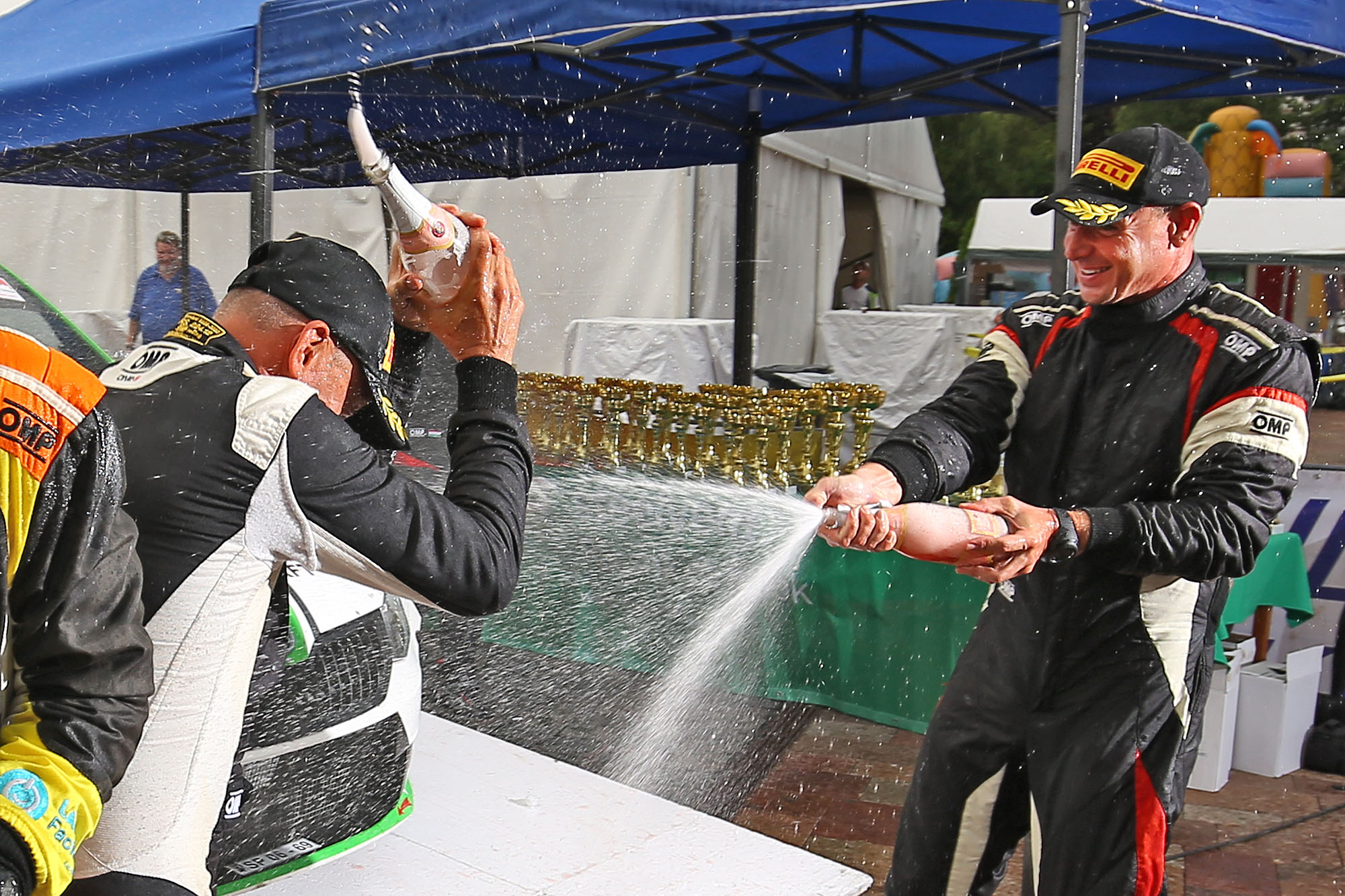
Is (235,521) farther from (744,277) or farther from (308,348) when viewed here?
(744,277)

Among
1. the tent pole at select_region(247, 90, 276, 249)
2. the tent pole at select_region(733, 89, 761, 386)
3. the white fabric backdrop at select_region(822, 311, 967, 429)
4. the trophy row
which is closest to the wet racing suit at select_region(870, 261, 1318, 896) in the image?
the trophy row

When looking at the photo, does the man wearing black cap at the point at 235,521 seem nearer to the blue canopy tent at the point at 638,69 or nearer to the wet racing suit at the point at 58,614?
the wet racing suit at the point at 58,614

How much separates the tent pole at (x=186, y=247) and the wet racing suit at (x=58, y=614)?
810 cm

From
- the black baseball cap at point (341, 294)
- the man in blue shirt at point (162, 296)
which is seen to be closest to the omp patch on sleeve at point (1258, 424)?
the black baseball cap at point (341, 294)

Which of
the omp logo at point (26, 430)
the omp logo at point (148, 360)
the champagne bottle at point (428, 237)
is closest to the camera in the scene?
the omp logo at point (26, 430)

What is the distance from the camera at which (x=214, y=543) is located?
1412 millimetres

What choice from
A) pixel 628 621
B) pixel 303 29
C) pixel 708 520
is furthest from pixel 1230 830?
pixel 303 29

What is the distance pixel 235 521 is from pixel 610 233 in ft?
24.9

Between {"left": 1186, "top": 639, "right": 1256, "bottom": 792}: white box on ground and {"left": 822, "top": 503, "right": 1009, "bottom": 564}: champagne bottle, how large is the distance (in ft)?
8.95

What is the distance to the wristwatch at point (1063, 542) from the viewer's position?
188 centimetres

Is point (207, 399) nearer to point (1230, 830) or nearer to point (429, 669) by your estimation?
point (1230, 830)

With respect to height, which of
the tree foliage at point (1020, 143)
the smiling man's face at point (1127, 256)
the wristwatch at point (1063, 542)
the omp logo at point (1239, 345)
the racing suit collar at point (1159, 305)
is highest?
the tree foliage at point (1020, 143)

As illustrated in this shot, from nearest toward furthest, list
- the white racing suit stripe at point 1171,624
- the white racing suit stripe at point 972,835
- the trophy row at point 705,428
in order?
the white racing suit stripe at point 1171,624 → the white racing suit stripe at point 972,835 → the trophy row at point 705,428

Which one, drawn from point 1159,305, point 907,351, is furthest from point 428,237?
point 907,351
